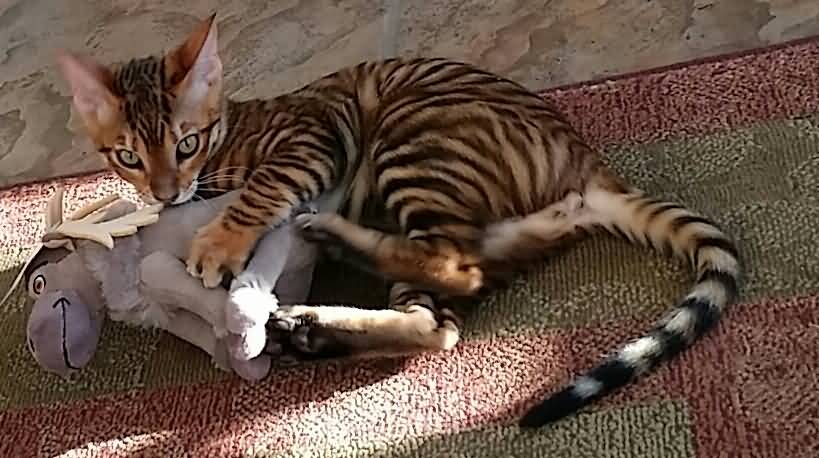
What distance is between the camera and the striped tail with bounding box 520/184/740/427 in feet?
4.98

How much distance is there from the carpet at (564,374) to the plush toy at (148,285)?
0.06 m

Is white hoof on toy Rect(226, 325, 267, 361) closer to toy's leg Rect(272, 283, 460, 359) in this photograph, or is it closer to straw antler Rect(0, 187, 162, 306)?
toy's leg Rect(272, 283, 460, 359)

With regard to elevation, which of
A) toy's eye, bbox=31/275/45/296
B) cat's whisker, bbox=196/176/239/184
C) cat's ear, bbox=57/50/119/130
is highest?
cat's ear, bbox=57/50/119/130

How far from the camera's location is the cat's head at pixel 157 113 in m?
1.74

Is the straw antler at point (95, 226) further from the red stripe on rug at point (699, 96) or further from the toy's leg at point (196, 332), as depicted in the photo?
the red stripe on rug at point (699, 96)

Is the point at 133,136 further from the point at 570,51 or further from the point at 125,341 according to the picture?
the point at 570,51

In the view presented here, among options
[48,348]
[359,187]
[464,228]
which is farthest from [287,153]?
[48,348]

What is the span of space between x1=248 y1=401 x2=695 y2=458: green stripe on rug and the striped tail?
0.02m

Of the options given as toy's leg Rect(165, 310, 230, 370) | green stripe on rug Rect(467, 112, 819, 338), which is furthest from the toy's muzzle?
green stripe on rug Rect(467, 112, 819, 338)

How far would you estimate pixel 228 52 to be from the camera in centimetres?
258

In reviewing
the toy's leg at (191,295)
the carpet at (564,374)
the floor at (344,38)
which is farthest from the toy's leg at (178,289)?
the floor at (344,38)

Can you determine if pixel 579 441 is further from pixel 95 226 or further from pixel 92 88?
pixel 92 88

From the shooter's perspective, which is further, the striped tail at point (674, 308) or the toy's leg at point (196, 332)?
the toy's leg at point (196, 332)

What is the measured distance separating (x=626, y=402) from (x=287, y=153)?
0.59m
